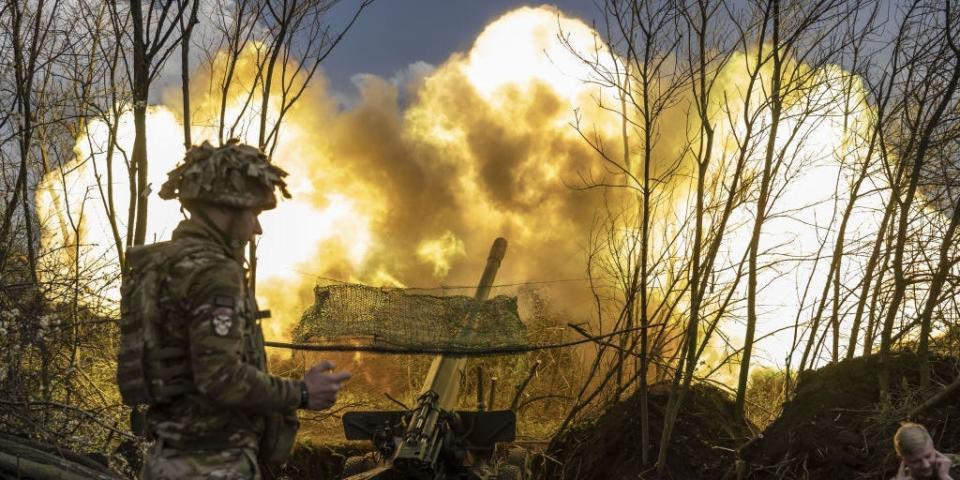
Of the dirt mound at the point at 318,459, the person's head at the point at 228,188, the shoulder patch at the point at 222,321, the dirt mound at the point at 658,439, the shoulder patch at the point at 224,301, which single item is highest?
the person's head at the point at 228,188

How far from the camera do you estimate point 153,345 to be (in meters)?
3.32

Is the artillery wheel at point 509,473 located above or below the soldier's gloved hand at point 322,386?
below

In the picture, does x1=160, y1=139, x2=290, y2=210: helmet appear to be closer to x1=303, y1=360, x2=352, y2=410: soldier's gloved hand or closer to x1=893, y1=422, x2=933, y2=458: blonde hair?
x1=303, y1=360, x2=352, y2=410: soldier's gloved hand

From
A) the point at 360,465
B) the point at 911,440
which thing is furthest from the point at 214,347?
the point at 360,465

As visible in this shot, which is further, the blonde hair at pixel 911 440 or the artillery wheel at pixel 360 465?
the artillery wheel at pixel 360 465

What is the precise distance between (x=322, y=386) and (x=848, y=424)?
628 cm

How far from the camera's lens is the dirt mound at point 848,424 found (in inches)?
291

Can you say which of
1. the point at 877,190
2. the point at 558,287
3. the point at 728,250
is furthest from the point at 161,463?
the point at 558,287

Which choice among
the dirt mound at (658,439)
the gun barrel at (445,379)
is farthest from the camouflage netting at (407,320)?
the dirt mound at (658,439)

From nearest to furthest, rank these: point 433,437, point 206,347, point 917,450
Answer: point 206,347
point 917,450
point 433,437

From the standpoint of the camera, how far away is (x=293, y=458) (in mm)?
12164

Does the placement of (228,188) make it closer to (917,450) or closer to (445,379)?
(917,450)

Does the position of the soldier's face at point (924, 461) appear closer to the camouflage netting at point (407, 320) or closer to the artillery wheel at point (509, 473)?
the artillery wheel at point (509, 473)

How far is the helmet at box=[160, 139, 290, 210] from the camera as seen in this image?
347 cm
